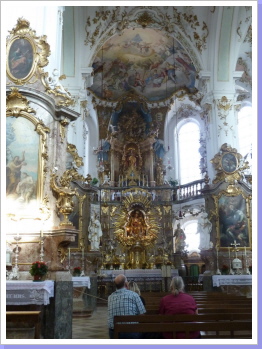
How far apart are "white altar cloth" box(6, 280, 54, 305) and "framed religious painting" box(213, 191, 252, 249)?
344 inches

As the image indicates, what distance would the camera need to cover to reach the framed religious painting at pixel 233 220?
45.5ft

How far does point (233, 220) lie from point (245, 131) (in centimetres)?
881

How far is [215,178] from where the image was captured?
14703 millimetres

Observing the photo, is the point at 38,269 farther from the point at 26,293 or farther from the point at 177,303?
the point at 177,303

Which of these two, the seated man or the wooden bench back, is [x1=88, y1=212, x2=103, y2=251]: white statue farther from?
the wooden bench back

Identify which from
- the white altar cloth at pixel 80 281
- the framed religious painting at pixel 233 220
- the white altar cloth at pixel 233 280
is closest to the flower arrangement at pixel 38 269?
the white altar cloth at pixel 80 281

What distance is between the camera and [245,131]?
21406mm

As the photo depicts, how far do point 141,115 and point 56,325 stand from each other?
17434mm

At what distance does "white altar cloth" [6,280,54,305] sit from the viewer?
6312mm

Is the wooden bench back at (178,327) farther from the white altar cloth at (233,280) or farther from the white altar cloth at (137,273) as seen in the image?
the white altar cloth at (137,273)

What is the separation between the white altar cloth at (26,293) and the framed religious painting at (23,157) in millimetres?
1532

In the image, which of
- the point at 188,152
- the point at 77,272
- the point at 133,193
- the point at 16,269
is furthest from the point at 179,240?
the point at 16,269

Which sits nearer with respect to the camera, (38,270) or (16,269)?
(38,270)

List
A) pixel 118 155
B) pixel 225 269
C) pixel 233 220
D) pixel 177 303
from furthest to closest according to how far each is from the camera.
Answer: pixel 118 155 < pixel 233 220 < pixel 225 269 < pixel 177 303
